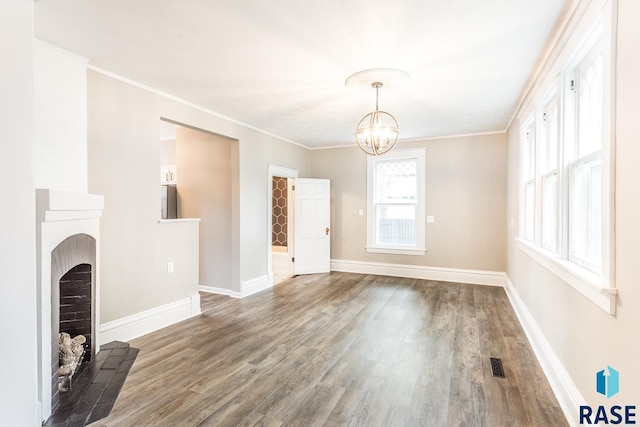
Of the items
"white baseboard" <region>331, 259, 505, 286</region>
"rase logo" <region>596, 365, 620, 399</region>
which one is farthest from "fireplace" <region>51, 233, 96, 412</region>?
"white baseboard" <region>331, 259, 505, 286</region>

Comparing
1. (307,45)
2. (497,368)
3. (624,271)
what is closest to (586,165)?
(624,271)

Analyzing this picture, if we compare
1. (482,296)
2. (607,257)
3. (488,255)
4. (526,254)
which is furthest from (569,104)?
(488,255)

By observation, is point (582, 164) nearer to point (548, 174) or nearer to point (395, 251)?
point (548, 174)

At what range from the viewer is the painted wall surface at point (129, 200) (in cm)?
293

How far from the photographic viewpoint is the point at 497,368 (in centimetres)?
256

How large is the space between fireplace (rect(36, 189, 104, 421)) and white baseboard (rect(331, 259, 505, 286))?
444cm

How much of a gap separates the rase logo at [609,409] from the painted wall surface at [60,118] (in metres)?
3.74

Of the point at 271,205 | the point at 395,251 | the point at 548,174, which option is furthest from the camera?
the point at 395,251

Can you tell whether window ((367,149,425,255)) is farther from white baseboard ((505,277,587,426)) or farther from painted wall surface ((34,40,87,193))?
painted wall surface ((34,40,87,193))

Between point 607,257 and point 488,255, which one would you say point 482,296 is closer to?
point 488,255

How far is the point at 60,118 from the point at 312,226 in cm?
424

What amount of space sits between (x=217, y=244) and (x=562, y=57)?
447cm

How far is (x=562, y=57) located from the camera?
2.21 meters

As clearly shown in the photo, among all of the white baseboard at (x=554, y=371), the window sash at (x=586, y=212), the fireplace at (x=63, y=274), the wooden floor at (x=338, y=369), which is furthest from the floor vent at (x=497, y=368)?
the fireplace at (x=63, y=274)
